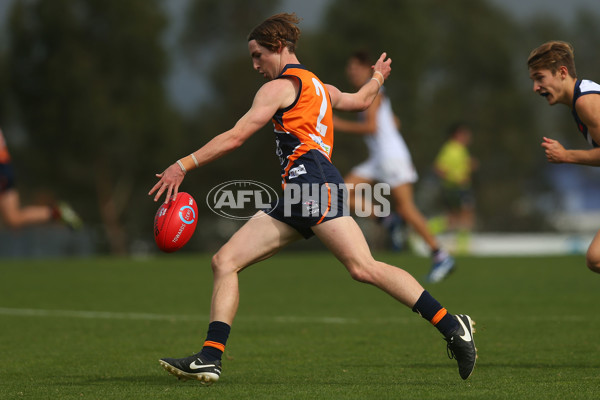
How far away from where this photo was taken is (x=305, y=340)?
7.89 m

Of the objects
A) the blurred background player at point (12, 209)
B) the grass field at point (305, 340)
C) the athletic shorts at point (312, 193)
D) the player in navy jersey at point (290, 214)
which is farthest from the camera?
the blurred background player at point (12, 209)

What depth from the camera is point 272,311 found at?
33.8 feet

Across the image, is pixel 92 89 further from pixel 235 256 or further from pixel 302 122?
pixel 302 122

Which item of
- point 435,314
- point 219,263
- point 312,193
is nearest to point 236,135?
point 312,193

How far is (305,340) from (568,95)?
309 cm

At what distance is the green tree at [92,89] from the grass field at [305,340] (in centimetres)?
3262

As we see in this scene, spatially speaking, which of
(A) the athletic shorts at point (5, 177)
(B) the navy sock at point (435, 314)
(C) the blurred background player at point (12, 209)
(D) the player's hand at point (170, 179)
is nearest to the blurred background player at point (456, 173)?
(C) the blurred background player at point (12, 209)

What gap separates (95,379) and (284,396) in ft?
4.88

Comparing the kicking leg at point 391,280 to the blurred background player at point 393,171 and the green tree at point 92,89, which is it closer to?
the blurred background player at point 393,171

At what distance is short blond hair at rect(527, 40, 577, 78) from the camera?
6195 mm

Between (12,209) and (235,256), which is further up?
(12,209)

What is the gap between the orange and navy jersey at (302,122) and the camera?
19.2ft

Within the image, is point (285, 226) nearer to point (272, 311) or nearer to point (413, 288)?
point (413, 288)

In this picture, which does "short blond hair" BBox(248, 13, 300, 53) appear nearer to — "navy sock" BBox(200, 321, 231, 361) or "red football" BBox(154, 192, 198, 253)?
"red football" BBox(154, 192, 198, 253)
